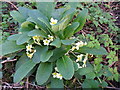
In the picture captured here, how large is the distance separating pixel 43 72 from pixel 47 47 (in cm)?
22

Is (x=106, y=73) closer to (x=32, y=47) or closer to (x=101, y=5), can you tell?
(x=32, y=47)

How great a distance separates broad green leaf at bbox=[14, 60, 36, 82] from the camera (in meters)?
1.47

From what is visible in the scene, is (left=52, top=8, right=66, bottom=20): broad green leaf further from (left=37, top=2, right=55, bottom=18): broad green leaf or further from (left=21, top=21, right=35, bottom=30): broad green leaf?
(left=21, top=21, right=35, bottom=30): broad green leaf

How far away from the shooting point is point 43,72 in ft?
4.95

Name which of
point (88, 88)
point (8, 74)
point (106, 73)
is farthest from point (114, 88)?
point (8, 74)

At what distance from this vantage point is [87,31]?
237 centimetres

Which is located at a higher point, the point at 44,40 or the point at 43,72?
the point at 44,40

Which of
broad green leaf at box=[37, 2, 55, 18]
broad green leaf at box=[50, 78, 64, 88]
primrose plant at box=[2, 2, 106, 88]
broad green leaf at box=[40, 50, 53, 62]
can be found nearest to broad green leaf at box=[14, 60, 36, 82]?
primrose plant at box=[2, 2, 106, 88]

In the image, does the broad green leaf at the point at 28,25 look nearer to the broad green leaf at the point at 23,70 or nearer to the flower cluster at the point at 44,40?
the flower cluster at the point at 44,40

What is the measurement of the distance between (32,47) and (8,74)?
55 cm

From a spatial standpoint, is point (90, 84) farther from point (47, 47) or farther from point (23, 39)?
point (23, 39)

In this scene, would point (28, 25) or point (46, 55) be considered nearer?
point (46, 55)

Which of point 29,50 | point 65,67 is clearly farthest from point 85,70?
point 29,50

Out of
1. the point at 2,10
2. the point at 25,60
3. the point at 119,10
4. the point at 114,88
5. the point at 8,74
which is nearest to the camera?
the point at 25,60
